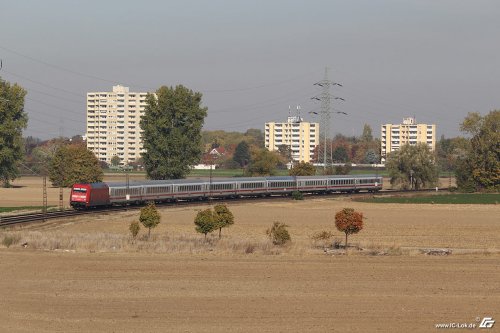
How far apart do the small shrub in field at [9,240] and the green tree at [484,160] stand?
92806 millimetres

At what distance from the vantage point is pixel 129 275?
36.4 m

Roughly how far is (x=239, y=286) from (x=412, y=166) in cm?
11059

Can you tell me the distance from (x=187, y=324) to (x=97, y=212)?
51.0m

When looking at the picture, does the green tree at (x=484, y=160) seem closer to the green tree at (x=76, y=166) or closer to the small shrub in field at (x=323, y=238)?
the green tree at (x=76, y=166)

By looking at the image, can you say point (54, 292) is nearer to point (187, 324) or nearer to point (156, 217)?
point (187, 324)

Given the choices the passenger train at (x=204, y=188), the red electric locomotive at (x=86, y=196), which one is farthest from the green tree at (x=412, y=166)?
the red electric locomotive at (x=86, y=196)

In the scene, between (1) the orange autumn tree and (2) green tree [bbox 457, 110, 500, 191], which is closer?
(1) the orange autumn tree

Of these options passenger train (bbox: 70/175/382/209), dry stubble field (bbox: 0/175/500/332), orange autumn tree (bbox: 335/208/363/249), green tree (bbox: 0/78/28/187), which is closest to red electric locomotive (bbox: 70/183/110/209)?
passenger train (bbox: 70/175/382/209)

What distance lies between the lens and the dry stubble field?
2627cm

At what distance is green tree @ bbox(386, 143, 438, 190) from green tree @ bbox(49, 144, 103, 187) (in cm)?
4941

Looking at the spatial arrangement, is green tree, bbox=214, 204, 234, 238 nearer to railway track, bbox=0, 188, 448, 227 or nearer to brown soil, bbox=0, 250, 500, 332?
brown soil, bbox=0, 250, 500, 332

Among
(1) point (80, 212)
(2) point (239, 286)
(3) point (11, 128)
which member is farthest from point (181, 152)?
(2) point (239, 286)

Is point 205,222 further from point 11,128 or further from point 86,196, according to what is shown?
point 11,128

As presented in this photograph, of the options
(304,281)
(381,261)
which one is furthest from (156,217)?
(304,281)
